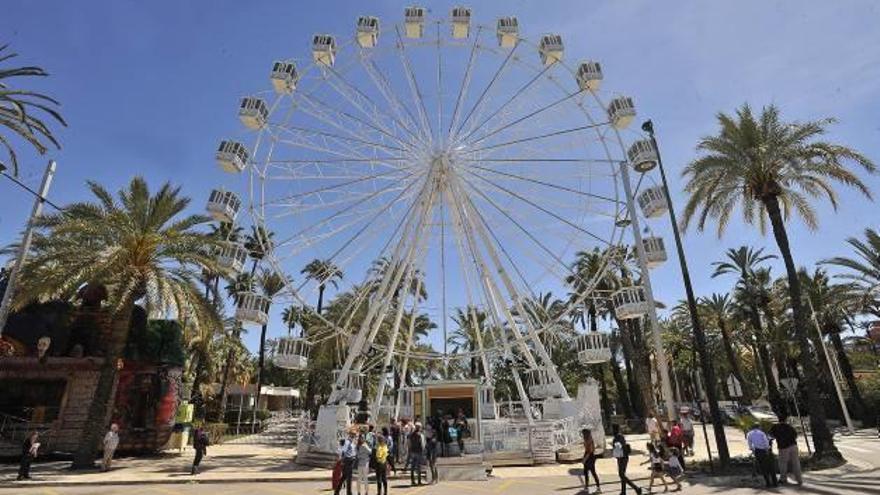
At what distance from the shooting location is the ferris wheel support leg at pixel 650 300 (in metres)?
17.3

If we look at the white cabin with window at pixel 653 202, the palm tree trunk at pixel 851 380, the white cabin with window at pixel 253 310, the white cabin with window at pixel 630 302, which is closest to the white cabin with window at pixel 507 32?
the white cabin with window at pixel 653 202

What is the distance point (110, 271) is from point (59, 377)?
7237mm

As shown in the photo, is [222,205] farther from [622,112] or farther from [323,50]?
[622,112]

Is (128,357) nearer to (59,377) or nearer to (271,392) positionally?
(59,377)

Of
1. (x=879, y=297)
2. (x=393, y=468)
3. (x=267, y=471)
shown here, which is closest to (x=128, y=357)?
(x=267, y=471)

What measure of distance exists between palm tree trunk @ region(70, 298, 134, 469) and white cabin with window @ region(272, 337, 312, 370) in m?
5.64

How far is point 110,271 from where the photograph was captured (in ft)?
68.8

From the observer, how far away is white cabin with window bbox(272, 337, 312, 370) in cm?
2247

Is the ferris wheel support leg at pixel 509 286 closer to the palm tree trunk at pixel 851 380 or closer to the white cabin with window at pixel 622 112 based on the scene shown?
the white cabin with window at pixel 622 112

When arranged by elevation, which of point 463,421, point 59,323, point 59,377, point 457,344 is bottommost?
point 463,421

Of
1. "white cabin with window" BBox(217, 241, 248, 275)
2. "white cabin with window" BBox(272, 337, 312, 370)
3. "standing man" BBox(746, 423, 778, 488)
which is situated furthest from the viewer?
"white cabin with window" BBox(272, 337, 312, 370)

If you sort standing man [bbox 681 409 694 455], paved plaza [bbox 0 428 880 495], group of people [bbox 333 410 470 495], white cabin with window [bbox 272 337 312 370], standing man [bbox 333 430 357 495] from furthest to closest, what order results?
white cabin with window [bbox 272 337 312 370] → standing man [bbox 681 409 694 455] → paved plaza [bbox 0 428 880 495] → group of people [bbox 333 410 470 495] → standing man [bbox 333 430 357 495]

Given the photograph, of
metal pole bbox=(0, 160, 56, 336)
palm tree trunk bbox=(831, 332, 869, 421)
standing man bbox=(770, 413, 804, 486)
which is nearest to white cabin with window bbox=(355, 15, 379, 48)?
metal pole bbox=(0, 160, 56, 336)

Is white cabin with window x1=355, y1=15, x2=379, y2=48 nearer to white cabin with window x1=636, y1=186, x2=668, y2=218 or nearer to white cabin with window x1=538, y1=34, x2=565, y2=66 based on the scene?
white cabin with window x1=538, y1=34, x2=565, y2=66
